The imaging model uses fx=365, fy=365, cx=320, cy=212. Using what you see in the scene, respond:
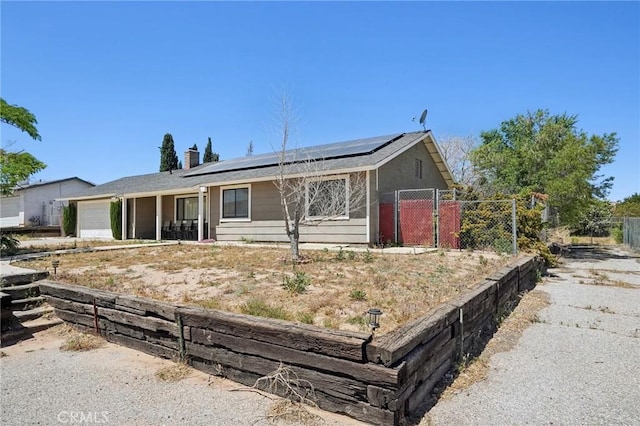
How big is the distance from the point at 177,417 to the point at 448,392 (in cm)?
219

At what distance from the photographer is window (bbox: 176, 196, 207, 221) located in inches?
723

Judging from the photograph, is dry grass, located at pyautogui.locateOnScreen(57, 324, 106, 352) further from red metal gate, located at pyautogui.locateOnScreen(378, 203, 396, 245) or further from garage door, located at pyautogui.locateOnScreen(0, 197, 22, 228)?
garage door, located at pyautogui.locateOnScreen(0, 197, 22, 228)

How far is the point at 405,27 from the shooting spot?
1036 cm

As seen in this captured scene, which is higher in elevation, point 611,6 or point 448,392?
point 611,6

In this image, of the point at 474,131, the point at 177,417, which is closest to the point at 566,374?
the point at 177,417

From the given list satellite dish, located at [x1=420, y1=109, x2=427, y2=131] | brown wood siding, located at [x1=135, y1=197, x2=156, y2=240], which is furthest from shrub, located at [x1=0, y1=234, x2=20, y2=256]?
satellite dish, located at [x1=420, y1=109, x2=427, y2=131]

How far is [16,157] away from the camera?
1138 centimetres

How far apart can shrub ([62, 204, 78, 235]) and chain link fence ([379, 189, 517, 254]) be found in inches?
764

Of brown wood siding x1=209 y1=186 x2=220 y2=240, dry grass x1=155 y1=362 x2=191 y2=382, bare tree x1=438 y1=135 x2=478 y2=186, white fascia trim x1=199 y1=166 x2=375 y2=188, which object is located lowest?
dry grass x1=155 y1=362 x2=191 y2=382

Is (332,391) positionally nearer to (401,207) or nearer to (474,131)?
(401,207)

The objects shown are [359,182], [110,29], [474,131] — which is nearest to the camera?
[110,29]

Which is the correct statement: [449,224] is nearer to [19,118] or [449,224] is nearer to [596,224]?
[19,118]

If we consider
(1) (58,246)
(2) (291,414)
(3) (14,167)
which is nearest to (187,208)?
(1) (58,246)

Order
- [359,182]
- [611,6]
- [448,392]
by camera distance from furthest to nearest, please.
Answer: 1. [359,182]
2. [611,6]
3. [448,392]
